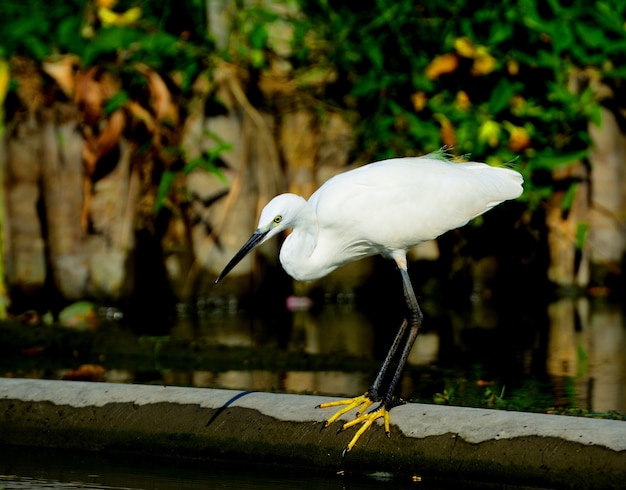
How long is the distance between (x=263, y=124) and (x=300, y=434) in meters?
5.61

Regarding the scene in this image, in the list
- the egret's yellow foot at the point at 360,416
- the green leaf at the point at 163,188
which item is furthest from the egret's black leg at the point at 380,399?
the green leaf at the point at 163,188

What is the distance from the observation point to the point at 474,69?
10117mm

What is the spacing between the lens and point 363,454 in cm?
450

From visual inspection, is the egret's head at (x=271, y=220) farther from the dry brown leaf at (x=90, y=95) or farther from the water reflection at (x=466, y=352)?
the dry brown leaf at (x=90, y=95)

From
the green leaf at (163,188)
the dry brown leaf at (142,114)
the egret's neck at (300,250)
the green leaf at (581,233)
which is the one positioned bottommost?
the egret's neck at (300,250)

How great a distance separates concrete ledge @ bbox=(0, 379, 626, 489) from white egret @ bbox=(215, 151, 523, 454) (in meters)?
0.76

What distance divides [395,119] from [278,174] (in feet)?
3.66

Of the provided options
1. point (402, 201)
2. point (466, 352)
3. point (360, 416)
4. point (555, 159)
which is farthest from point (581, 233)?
point (360, 416)

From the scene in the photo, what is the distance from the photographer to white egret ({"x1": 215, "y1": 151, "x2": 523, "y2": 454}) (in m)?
5.52

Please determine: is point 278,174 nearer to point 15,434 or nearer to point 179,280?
point 179,280

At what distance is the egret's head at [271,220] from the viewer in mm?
5125

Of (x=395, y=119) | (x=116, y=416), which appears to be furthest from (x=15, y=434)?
(x=395, y=119)

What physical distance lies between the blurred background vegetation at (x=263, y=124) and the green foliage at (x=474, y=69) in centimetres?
2

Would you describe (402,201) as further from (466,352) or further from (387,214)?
(466,352)
